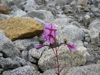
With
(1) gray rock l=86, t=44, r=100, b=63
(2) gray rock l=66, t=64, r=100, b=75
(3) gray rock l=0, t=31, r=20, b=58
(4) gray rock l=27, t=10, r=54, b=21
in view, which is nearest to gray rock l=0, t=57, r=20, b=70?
(3) gray rock l=0, t=31, r=20, b=58

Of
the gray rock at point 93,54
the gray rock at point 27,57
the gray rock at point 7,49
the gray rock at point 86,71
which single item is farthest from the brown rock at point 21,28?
the gray rock at point 86,71

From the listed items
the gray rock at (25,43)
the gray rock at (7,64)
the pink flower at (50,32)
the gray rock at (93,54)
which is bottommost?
the gray rock at (93,54)

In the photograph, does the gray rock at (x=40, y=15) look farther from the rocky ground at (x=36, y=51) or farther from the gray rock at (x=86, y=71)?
the gray rock at (x=86, y=71)

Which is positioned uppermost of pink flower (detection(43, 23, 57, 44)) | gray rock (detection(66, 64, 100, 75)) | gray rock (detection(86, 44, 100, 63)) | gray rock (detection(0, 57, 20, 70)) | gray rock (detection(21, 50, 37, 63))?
pink flower (detection(43, 23, 57, 44))

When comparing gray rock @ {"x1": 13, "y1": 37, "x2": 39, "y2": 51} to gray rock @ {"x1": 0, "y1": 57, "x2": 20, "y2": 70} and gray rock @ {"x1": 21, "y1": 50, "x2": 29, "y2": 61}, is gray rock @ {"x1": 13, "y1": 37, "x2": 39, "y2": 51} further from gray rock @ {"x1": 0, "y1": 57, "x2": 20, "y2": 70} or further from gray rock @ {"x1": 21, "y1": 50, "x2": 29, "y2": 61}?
gray rock @ {"x1": 0, "y1": 57, "x2": 20, "y2": 70}

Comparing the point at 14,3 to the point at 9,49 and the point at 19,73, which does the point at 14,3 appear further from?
the point at 19,73

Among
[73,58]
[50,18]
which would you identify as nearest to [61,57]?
[73,58]

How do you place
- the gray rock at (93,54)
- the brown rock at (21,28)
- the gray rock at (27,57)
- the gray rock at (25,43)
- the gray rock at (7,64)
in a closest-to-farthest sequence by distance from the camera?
the gray rock at (7,64) → the gray rock at (27,57) → the gray rock at (93,54) → the gray rock at (25,43) → the brown rock at (21,28)
